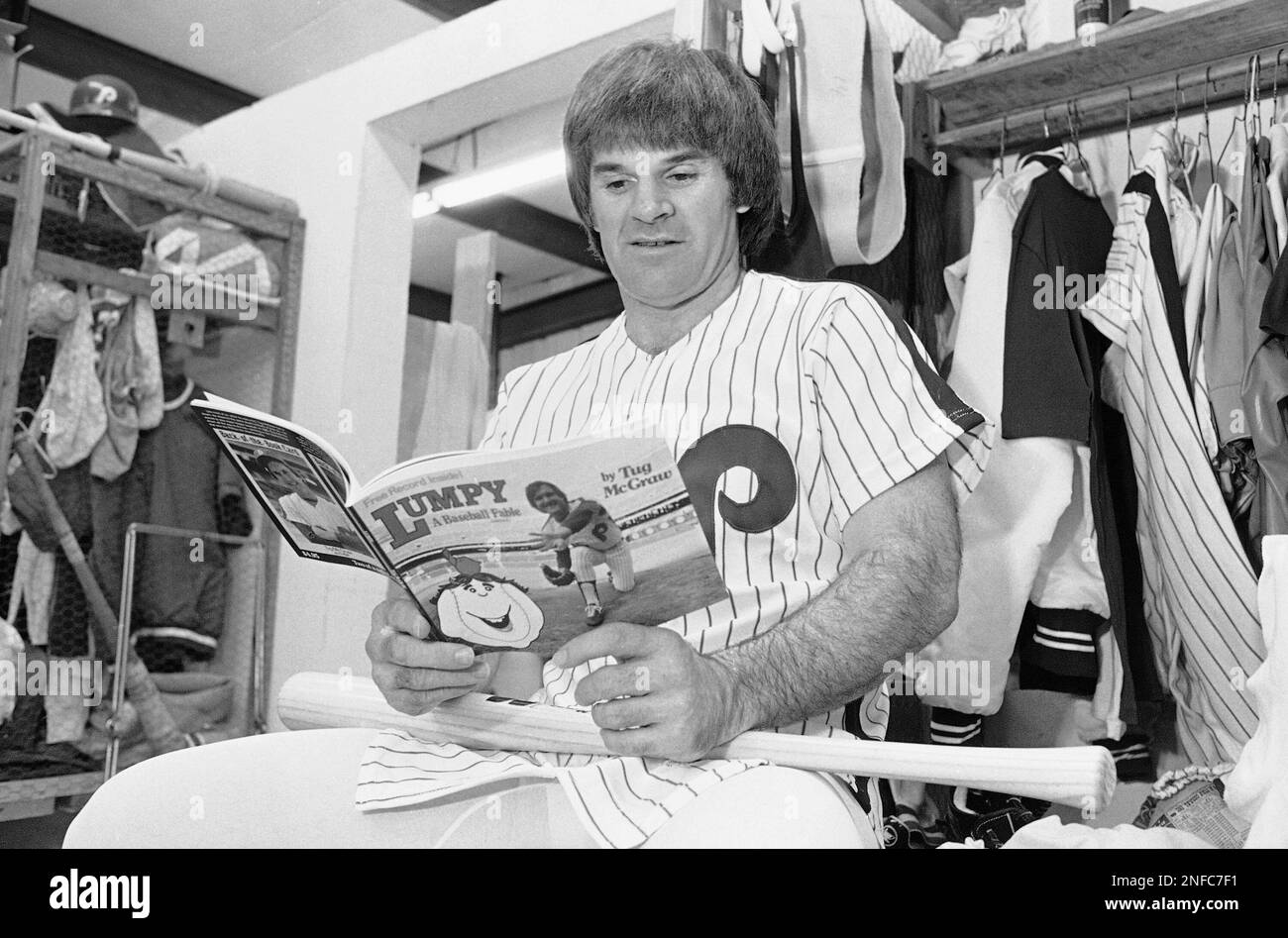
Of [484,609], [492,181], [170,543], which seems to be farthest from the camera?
[492,181]

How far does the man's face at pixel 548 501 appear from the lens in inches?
31.2

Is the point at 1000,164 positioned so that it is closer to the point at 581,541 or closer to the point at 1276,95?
the point at 1276,95

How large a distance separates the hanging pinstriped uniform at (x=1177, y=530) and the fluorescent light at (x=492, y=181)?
2.87m

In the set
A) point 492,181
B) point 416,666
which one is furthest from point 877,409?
point 492,181

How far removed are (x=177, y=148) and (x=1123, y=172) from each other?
2.68m

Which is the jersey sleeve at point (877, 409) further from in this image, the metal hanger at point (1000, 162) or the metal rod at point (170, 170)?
the metal rod at point (170, 170)

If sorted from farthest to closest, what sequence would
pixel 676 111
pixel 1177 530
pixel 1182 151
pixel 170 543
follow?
1. pixel 170 543
2. pixel 1182 151
3. pixel 1177 530
4. pixel 676 111

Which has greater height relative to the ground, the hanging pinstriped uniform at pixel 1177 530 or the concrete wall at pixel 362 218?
the concrete wall at pixel 362 218

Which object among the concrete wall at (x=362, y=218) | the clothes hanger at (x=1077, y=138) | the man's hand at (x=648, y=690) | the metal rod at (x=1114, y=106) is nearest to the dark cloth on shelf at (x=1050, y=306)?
the clothes hanger at (x=1077, y=138)

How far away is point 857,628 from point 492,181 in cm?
391

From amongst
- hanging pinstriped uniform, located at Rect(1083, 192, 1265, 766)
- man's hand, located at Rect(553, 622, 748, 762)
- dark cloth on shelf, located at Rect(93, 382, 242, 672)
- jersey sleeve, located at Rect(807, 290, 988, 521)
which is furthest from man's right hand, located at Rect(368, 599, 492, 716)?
dark cloth on shelf, located at Rect(93, 382, 242, 672)

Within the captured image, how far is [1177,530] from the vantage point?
5.43ft

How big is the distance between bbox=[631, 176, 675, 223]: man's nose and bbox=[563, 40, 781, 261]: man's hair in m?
0.04

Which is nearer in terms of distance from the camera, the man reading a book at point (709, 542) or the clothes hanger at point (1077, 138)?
the man reading a book at point (709, 542)
